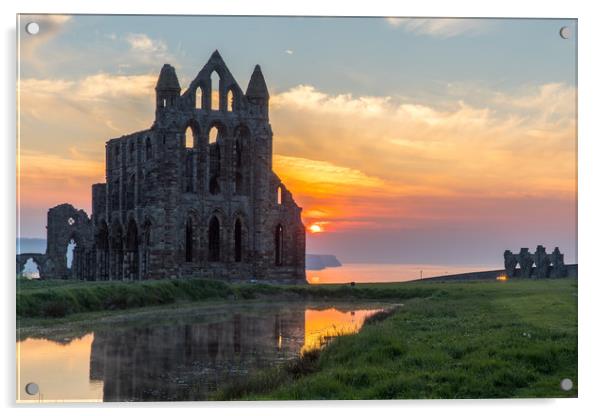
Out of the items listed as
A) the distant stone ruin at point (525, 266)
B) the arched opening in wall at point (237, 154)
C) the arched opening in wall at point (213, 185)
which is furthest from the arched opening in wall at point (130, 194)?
the distant stone ruin at point (525, 266)

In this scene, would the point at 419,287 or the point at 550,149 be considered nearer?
the point at 550,149

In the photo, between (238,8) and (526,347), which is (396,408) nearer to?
(526,347)

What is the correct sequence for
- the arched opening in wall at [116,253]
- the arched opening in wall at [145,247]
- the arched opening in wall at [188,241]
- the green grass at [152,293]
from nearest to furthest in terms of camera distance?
the green grass at [152,293] → the arched opening in wall at [145,247] → the arched opening in wall at [188,241] → the arched opening in wall at [116,253]

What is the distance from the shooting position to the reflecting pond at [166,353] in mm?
21203

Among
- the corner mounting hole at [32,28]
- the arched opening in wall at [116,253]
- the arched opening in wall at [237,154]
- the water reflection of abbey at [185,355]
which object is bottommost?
the water reflection of abbey at [185,355]

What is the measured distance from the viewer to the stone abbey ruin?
63344 mm

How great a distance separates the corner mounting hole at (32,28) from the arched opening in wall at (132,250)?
45696mm

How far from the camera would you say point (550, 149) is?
22703 millimetres

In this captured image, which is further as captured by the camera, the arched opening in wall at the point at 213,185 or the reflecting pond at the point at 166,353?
the arched opening in wall at the point at 213,185

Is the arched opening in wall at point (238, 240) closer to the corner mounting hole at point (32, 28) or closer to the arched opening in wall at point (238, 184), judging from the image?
the arched opening in wall at point (238, 184)

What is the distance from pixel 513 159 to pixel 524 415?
303 inches

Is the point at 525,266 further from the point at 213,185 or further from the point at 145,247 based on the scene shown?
the point at 145,247

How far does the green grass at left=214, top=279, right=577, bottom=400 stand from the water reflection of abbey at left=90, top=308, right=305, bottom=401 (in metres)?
1.41
